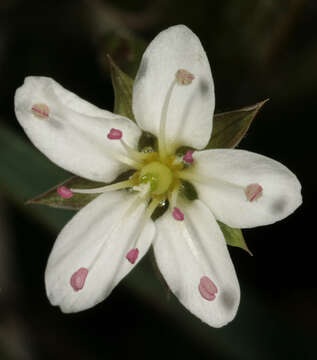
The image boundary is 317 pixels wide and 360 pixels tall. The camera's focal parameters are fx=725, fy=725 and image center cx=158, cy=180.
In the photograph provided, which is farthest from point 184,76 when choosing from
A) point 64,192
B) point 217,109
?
point 217,109

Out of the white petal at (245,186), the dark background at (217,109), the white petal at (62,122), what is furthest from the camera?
the dark background at (217,109)

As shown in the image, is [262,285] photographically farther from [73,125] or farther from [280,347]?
[73,125]

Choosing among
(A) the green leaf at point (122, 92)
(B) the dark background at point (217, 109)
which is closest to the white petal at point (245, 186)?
(A) the green leaf at point (122, 92)

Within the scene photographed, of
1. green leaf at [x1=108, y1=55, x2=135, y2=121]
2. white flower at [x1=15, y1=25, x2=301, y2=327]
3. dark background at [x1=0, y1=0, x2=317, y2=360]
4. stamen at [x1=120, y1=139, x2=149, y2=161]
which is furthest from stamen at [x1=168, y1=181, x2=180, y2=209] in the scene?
dark background at [x1=0, y1=0, x2=317, y2=360]

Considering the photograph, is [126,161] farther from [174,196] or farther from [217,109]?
[217,109]

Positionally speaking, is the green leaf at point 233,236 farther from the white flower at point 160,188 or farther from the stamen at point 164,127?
the stamen at point 164,127

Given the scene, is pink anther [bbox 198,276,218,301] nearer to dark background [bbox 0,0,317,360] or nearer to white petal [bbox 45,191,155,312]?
white petal [bbox 45,191,155,312]
